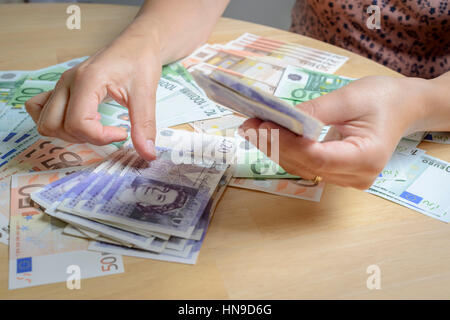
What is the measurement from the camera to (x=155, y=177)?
0.66 metres

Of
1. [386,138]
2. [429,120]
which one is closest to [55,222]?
[386,138]

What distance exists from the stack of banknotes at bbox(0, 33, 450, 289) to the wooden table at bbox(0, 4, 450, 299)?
0.05 feet

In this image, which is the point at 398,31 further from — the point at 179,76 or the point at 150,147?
the point at 150,147

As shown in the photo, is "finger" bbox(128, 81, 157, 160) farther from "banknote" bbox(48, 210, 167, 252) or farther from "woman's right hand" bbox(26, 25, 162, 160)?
"banknote" bbox(48, 210, 167, 252)

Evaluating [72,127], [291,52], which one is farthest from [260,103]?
[291,52]

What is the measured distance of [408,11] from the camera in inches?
38.8

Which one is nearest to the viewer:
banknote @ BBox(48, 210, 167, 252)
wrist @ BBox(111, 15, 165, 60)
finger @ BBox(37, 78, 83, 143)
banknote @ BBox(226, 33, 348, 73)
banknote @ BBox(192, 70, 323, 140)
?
banknote @ BBox(192, 70, 323, 140)

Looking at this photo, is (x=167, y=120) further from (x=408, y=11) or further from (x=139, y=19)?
(x=408, y=11)

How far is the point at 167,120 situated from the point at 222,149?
141 mm

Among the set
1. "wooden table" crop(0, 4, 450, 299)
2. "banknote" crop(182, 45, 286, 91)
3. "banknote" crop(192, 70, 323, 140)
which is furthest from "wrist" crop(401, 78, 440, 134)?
"banknote" crop(182, 45, 286, 91)

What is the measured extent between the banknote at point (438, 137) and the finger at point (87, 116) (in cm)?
55

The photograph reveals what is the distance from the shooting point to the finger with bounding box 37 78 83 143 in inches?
25.8

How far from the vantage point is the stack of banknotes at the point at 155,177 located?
525 millimetres

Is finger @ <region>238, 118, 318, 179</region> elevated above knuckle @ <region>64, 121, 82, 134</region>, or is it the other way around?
finger @ <region>238, 118, 318, 179</region>
